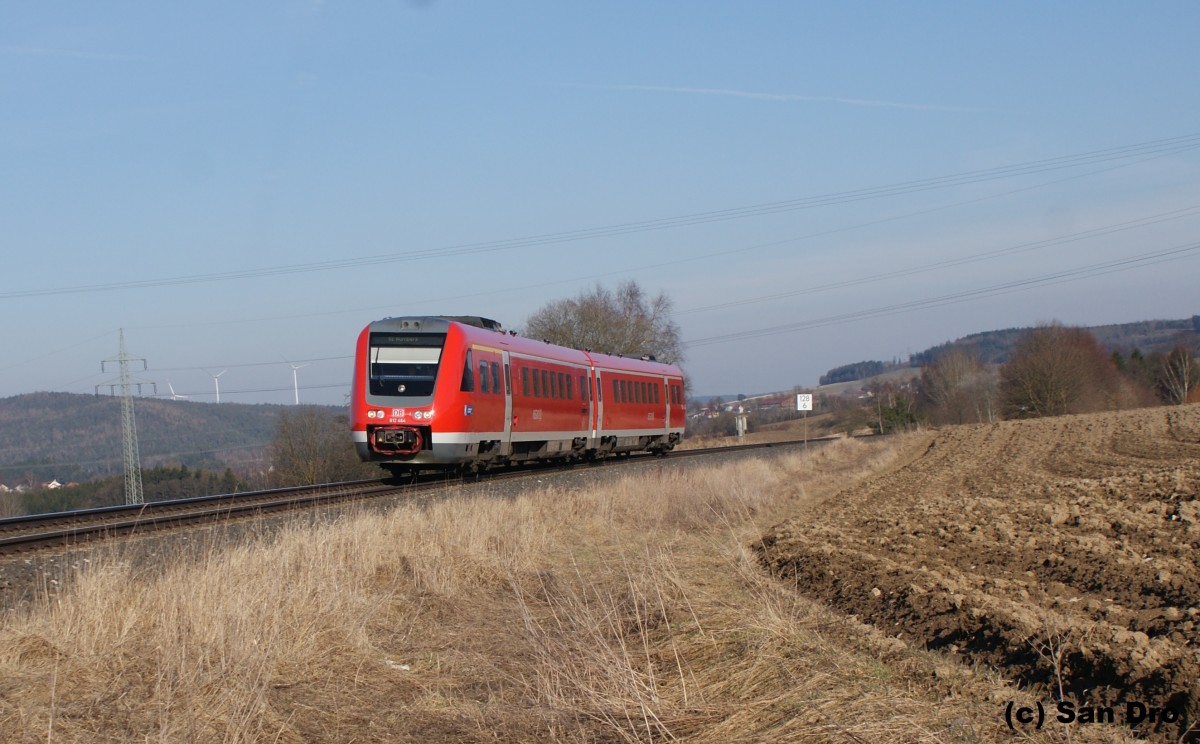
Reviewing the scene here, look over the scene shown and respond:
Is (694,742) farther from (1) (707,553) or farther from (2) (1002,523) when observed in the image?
(2) (1002,523)

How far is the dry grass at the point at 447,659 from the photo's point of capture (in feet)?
18.3

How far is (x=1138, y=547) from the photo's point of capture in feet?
35.0

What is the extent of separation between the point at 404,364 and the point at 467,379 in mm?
1326

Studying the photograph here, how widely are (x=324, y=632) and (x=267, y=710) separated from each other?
1.92 m

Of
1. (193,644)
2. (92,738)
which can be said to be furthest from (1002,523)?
(92,738)

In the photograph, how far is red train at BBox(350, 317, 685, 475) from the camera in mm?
21469

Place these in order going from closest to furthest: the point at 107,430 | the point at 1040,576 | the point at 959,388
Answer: the point at 1040,576
the point at 107,430
the point at 959,388

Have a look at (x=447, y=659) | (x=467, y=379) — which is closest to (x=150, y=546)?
(x=447, y=659)

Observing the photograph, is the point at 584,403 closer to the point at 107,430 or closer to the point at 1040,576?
the point at 1040,576

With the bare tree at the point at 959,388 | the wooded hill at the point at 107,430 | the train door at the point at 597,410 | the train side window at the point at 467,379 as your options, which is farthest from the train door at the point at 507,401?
the bare tree at the point at 959,388

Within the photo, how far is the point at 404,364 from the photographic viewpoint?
21.7 m

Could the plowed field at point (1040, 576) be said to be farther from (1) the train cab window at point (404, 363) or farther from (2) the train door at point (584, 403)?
(2) the train door at point (584, 403)

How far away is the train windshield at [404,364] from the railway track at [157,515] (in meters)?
1.99

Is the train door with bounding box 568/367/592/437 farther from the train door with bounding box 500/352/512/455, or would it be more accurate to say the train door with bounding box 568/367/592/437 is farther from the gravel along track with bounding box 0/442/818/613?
the gravel along track with bounding box 0/442/818/613
